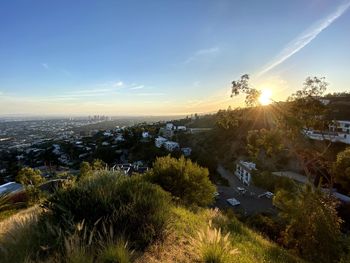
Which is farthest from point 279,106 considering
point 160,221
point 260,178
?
point 260,178

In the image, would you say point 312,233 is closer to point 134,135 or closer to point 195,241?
point 195,241

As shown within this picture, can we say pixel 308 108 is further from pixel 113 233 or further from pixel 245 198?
pixel 245 198

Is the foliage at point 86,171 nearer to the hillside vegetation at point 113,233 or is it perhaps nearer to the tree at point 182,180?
the hillside vegetation at point 113,233

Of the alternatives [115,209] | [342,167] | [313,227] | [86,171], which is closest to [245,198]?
[342,167]

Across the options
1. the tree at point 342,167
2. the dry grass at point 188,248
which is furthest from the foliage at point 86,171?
the tree at point 342,167

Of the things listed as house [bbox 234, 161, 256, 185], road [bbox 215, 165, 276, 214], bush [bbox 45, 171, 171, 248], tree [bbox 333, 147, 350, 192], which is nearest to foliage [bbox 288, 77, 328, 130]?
tree [bbox 333, 147, 350, 192]

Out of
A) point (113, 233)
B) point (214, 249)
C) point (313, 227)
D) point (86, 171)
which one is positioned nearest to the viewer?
point (214, 249)

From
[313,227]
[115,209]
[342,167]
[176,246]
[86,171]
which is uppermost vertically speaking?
[115,209]
